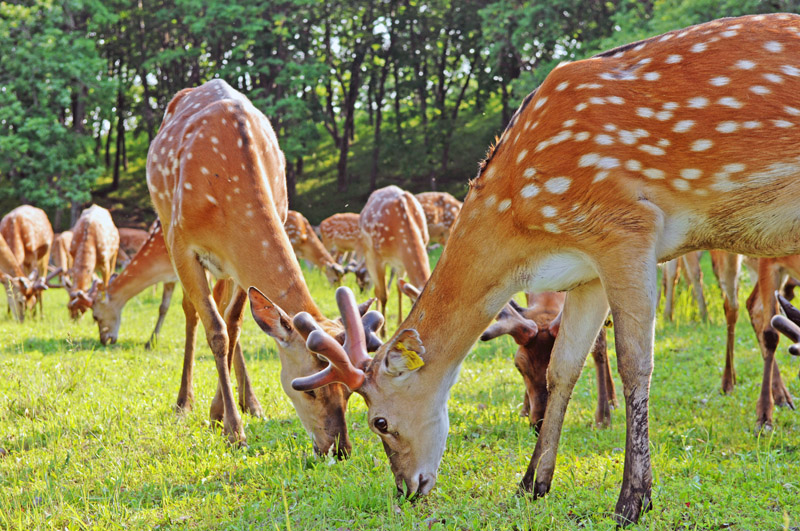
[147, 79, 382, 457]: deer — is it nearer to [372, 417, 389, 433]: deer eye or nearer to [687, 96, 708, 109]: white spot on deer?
[372, 417, 389, 433]: deer eye

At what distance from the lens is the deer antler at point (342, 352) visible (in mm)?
3445

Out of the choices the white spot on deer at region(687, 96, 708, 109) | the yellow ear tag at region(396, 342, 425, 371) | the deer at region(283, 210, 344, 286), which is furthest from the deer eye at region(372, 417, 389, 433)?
the deer at region(283, 210, 344, 286)

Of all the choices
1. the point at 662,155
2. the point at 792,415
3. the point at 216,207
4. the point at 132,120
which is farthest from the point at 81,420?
the point at 132,120

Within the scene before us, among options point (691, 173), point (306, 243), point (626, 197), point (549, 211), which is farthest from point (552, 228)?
point (306, 243)

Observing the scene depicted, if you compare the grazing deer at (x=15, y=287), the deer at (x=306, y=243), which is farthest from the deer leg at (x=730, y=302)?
the deer at (x=306, y=243)

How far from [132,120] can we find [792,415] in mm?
36138

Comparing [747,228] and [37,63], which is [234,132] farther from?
[37,63]

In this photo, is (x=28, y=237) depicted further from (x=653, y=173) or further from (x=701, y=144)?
(x=701, y=144)

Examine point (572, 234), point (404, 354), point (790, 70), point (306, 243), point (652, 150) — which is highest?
point (790, 70)

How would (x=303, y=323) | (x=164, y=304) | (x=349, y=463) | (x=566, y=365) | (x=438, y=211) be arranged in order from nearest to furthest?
(x=566, y=365)
(x=303, y=323)
(x=349, y=463)
(x=164, y=304)
(x=438, y=211)

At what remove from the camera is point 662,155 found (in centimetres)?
307

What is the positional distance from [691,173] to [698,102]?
0.32m

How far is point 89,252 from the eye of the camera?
11.9 m

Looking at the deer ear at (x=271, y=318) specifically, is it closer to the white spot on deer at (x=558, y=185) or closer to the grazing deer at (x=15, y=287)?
the white spot on deer at (x=558, y=185)
